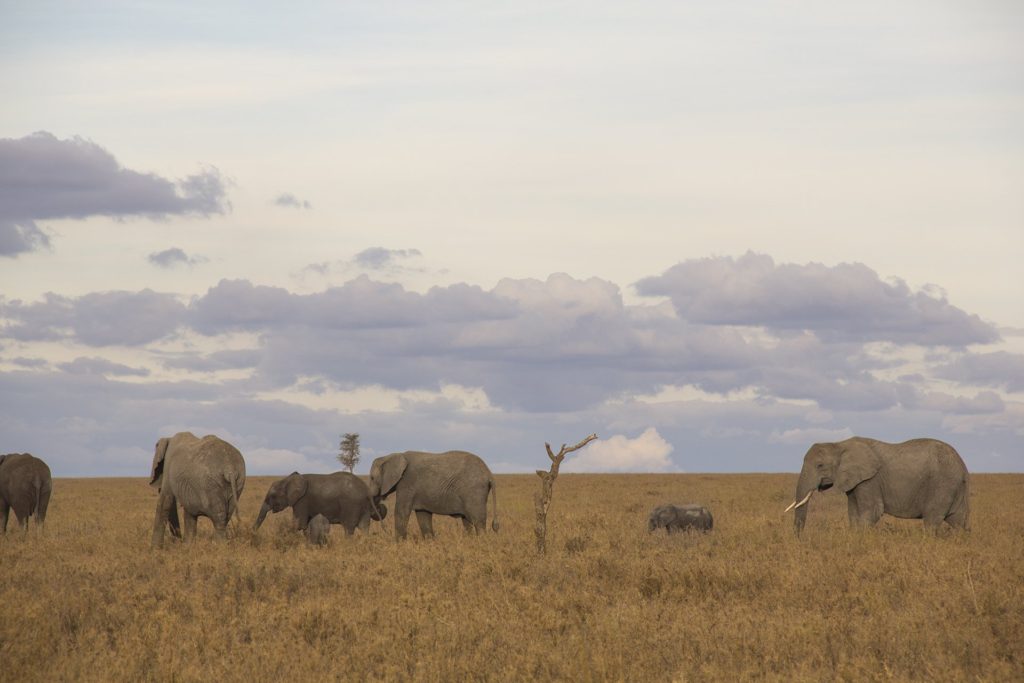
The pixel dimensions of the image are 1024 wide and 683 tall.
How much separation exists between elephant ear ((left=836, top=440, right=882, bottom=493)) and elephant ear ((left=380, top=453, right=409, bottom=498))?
29.8 feet

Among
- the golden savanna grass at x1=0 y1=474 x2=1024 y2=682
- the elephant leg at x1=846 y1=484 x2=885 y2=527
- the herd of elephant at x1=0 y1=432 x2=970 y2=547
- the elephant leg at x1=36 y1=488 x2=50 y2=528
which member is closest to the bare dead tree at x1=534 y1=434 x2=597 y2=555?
the golden savanna grass at x1=0 y1=474 x2=1024 y2=682

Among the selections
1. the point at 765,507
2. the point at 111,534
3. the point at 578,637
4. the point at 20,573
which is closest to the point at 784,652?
the point at 578,637

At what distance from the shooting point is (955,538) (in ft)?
61.9

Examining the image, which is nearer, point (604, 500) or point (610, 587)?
point (610, 587)

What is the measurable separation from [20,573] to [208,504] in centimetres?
398

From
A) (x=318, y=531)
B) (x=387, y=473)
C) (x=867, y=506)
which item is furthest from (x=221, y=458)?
(x=867, y=506)

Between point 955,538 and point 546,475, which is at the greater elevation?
point 546,475

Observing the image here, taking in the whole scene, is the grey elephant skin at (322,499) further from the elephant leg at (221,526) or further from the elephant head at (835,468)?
the elephant head at (835,468)

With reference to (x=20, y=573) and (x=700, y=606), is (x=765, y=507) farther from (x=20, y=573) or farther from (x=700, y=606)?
(x=20, y=573)

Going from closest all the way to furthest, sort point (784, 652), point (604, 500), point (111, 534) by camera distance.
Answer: point (784, 652) → point (111, 534) → point (604, 500)

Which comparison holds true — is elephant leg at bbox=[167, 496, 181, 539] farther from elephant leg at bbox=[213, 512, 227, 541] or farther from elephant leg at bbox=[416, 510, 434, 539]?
elephant leg at bbox=[416, 510, 434, 539]

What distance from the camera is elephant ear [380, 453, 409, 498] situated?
21109 mm

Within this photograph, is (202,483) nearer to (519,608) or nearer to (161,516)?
(161,516)

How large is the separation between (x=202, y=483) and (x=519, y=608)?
8.31m
